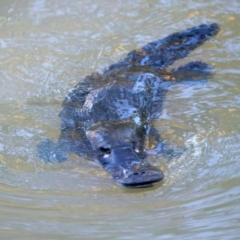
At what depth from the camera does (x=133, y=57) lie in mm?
5309

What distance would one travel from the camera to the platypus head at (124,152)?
345 centimetres

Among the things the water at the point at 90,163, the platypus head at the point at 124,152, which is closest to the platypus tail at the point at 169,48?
the water at the point at 90,163

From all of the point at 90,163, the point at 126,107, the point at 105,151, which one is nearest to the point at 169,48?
the point at 126,107

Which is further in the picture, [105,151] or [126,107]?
[126,107]

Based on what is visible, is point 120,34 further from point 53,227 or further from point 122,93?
point 53,227

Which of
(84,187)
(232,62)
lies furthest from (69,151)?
(232,62)

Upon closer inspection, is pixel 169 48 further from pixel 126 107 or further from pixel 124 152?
pixel 124 152

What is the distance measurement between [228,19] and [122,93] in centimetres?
209

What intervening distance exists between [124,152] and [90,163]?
0.23 meters

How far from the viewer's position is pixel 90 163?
3828mm

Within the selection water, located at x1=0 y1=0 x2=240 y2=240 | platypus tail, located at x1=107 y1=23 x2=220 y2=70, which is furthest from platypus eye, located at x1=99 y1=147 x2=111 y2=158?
platypus tail, located at x1=107 y1=23 x2=220 y2=70

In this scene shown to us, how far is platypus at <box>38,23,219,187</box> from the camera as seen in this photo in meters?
3.78

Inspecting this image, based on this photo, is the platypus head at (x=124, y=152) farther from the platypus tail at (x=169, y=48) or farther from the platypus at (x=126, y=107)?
the platypus tail at (x=169, y=48)

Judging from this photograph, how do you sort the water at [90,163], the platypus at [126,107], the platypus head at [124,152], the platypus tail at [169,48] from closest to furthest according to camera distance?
the water at [90,163], the platypus head at [124,152], the platypus at [126,107], the platypus tail at [169,48]
